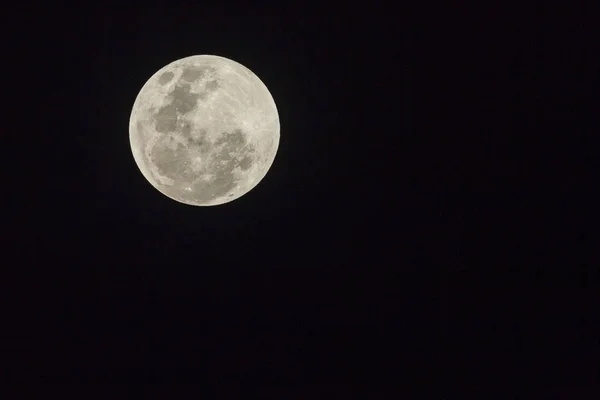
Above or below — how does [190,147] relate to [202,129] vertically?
below

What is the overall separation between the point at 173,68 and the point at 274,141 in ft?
4.20

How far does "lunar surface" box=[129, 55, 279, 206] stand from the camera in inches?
214

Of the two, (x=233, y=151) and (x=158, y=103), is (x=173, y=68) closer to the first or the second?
A: (x=158, y=103)

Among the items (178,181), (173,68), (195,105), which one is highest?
(173,68)

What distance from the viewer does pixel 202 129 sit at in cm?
541

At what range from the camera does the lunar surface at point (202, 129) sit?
5.44m

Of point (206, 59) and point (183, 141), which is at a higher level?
point (206, 59)

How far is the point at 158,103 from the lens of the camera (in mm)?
5523

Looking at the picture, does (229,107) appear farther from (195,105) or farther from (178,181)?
(178,181)

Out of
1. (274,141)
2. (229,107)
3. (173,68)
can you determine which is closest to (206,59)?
(173,68)

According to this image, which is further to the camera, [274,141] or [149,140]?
[274,141]

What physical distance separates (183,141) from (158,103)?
480 millimetres

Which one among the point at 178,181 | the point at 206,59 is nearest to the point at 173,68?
the point at 206,59

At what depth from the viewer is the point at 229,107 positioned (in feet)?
18.1
